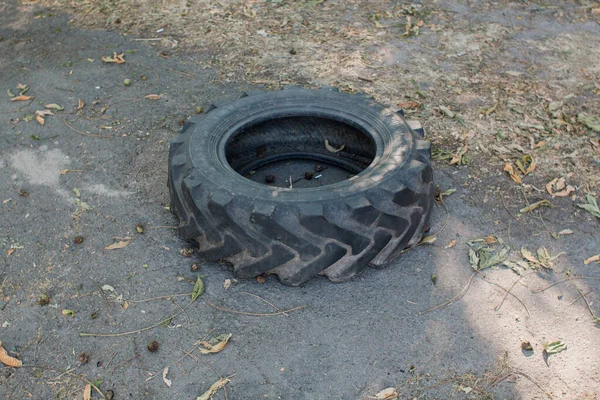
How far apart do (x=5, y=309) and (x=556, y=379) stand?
9.62 feet

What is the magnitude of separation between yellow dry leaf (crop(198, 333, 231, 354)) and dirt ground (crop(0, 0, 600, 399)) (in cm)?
3

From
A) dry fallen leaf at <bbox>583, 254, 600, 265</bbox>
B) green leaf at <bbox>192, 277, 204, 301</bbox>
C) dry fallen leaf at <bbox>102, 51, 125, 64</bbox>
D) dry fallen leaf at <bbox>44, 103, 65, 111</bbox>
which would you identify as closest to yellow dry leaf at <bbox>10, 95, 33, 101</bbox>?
dry fallen leaf at <bbox>44, 103, 65, 111</bbox>

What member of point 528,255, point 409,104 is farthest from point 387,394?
point 409,104

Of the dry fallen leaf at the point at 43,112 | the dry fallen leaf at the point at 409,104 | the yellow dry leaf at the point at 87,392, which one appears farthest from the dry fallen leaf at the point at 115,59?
the yellow dry leaf at the point at 87,392

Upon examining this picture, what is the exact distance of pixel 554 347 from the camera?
3090 millimetres

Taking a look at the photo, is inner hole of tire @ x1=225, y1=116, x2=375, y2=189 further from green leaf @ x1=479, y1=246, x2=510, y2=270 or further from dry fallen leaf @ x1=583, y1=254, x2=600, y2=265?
dry fallen leaf @ x1=583, y1=254, x2=600, y2=265

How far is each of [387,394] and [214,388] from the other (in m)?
0.83

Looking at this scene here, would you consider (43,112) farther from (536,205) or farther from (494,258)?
(536,205)

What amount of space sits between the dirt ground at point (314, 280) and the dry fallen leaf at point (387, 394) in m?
0.03

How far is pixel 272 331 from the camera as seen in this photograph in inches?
125

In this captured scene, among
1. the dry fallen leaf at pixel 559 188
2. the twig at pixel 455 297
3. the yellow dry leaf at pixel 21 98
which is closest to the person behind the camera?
the twig at pixel 455 297

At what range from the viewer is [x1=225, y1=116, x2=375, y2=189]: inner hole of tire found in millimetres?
4152

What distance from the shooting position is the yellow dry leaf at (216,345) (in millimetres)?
3061

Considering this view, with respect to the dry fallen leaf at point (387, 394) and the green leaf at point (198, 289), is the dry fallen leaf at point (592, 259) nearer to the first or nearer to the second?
the dry fallen leaf at point (387, 394)
